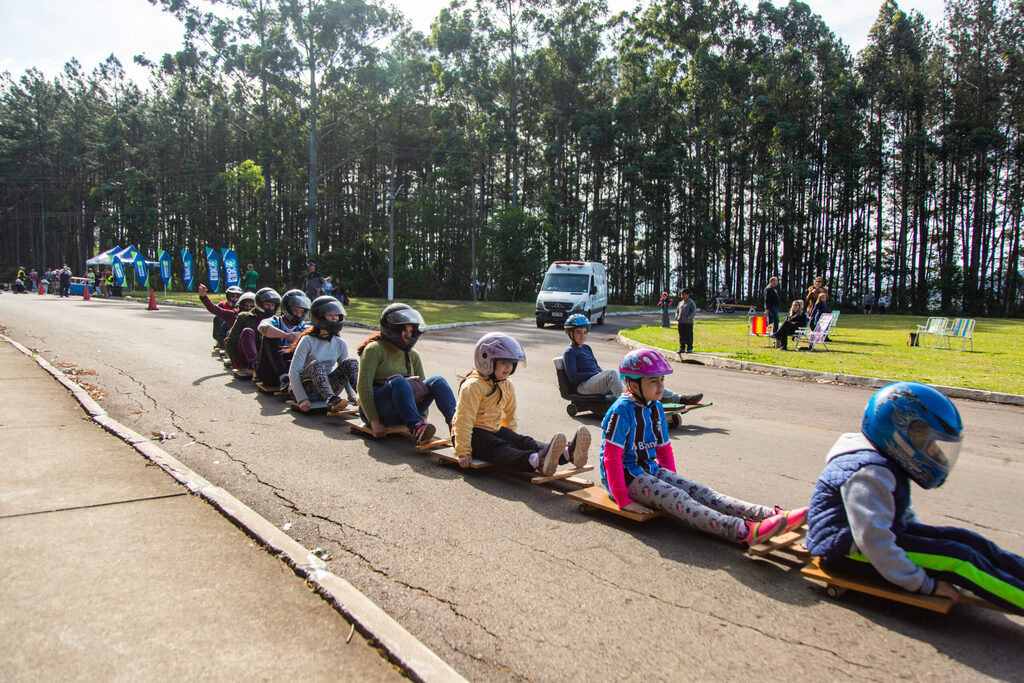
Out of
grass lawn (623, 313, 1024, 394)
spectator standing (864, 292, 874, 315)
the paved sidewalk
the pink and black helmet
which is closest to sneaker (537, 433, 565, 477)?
the pink and black helmet

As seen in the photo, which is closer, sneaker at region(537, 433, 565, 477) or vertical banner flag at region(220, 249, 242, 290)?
sneaker at region(537, 433, 565, 477)

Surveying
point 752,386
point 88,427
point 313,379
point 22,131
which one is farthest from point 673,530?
point 22,131

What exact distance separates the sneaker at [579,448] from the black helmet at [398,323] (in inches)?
86.9

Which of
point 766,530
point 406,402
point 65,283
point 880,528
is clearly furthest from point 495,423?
point 65,283

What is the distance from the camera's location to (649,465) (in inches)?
179

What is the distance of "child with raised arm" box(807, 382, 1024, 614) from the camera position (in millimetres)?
3145

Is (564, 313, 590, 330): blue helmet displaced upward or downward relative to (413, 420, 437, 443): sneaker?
upward

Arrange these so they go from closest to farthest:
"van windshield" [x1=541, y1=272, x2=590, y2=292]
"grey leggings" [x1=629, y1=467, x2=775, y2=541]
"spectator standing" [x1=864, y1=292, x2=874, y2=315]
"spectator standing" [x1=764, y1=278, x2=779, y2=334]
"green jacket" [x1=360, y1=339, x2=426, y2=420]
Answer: "grey leggings" [x1=629, y1=467, x2=775, y2=541], "green jacket" [x1=360, y1=339, x2=426, y2=420], "spectator standing" [x1=764, y1=278, x2=779, y2=334], "van windshield" [x1=541, y1=272, x2=590, y2=292], "spectator standing" [x1=864, y1=292, x2=874, y2=315]

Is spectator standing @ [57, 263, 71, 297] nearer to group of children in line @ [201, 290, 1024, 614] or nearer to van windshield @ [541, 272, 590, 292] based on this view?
van windshield @ [541, 272, 590, 292]

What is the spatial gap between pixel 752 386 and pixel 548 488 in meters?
7.76

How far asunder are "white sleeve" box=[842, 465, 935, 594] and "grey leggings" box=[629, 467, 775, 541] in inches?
32.3

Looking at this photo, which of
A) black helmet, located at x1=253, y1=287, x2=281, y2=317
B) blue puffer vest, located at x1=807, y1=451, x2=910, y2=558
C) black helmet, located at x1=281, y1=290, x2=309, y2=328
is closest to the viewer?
blue puffer vest, located at x1=807, y1=451, x2=910, y2=558

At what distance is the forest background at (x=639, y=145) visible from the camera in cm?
3997

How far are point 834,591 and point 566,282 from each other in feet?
79.8
